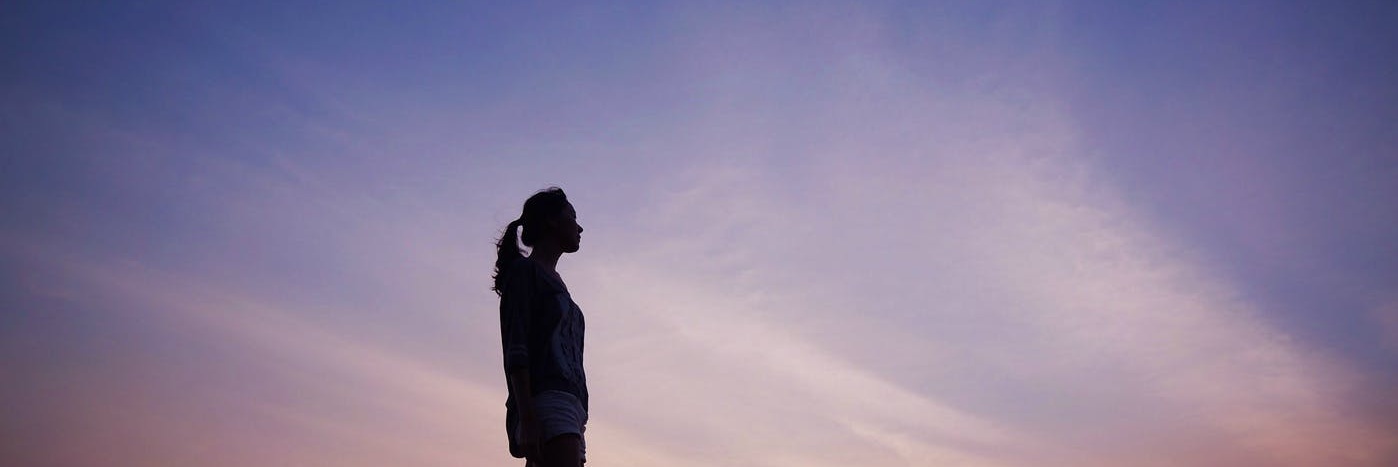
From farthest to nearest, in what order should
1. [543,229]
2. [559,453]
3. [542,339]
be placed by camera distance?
[543,229] < [542,339] < [559,453]

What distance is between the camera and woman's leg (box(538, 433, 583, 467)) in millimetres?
4043

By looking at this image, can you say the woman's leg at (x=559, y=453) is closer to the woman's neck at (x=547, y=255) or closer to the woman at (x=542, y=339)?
the woman at (x=542, y=339)

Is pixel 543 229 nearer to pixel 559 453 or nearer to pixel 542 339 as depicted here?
pixel 542 339

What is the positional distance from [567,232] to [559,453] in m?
1.26

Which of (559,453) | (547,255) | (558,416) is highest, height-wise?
(547,255)

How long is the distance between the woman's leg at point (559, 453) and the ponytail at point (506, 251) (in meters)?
0.96

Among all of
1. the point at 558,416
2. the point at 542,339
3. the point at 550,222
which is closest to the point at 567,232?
the point at 550,222

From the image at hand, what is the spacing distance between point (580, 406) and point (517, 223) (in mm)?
1098

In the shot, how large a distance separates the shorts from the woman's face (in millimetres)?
884

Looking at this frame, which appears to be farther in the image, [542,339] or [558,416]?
[542,339]

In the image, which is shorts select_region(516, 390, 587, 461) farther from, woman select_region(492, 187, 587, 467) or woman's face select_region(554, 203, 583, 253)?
woman's face select_region(554, 203, 583, 253)

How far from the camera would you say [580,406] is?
173 inches

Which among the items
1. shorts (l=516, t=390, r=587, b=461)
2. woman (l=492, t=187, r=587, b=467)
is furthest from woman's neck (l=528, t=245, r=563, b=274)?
shorts (l=516, t=390, r=587, b=461)

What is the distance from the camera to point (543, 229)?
4895 mm
